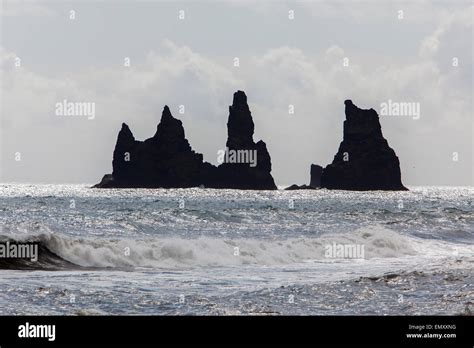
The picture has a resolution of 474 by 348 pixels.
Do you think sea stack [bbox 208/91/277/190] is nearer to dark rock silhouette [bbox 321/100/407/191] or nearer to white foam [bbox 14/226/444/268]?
dark rock silhouette [bbox 321/100/407/191]

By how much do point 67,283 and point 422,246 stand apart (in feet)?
82.6

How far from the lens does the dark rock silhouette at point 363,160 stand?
191625mm

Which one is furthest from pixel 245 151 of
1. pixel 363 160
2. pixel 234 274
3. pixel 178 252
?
pixel 234 274

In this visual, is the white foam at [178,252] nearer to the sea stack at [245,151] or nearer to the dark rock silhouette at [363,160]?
the sea stack at [245,151]

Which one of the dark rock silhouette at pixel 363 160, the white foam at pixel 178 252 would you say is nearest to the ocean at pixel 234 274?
the white foam at pixel 178 252

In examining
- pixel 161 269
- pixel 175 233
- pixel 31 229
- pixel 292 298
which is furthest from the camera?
pixel 175 233

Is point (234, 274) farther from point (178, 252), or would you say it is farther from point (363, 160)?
point (363, 160)

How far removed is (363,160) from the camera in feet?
637

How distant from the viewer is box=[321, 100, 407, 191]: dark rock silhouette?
192 m

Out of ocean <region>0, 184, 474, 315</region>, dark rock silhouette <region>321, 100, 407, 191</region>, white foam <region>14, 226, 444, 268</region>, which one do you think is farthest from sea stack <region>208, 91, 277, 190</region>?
white foam <region>14, 226, 444, 268</region>

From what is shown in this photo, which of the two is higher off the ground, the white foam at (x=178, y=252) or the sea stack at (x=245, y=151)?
the sea stack at (x=245, y=151)

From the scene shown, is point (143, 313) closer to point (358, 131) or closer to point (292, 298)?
point (292, 298)
